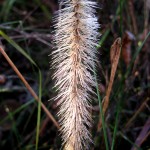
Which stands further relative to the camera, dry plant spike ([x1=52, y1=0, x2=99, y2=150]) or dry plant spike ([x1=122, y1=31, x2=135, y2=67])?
dry plant spike ([x1=122, y1=31, x2=135, y2=67])

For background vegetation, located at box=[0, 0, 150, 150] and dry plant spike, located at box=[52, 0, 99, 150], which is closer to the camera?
dry plant spike, located at box=[52, 0, 99, 150]

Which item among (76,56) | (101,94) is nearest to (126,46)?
(101,94)

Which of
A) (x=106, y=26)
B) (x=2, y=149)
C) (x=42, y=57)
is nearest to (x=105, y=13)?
(x=106, y=26)

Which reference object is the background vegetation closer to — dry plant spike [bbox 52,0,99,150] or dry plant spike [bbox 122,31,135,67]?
dry plant spike [bbox 122,31,135,67]

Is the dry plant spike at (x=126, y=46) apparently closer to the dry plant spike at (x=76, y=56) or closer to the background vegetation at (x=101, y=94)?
the background vegetation at (x=101, y=94)

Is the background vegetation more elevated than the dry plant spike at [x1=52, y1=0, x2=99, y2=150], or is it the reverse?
the dry plant spike at [x1=52, y1=0, x2=99, y2=150]

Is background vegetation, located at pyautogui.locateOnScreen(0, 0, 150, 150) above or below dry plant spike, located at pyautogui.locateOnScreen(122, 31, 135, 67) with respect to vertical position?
below

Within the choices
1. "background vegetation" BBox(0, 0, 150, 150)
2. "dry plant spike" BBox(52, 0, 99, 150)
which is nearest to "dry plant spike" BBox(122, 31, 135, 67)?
"background vegetation" BBox(0, 0, 150, 150)

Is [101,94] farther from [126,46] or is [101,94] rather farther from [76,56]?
[76,56]

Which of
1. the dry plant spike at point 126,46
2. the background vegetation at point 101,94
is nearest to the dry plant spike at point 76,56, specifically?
the background vegetation at point 101,94
